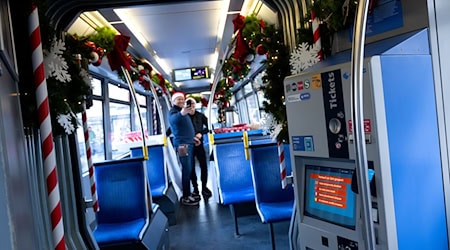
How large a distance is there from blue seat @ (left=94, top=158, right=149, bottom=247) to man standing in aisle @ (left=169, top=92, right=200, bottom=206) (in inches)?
82.8

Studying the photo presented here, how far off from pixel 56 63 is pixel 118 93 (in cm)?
602

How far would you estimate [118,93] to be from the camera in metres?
8.08

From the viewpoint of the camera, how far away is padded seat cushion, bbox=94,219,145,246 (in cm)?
330

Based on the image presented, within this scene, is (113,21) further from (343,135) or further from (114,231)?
(343,135)

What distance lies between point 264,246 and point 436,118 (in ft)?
9.01

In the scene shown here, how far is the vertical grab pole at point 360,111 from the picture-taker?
4.34 feet

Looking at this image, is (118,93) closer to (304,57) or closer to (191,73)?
(191,73)

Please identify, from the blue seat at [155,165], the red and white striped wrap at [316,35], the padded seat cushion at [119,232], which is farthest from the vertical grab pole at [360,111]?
the blue seat at [155,165]

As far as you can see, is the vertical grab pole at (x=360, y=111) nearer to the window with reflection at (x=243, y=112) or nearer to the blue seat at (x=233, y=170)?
the blue seat at (x=233, y=170)

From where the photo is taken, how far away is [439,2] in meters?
1.60

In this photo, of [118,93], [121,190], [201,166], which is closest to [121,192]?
[121,190]

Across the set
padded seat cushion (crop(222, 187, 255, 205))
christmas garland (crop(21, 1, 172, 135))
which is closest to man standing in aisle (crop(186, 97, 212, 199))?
padded seat cushion (crop(222, 187, 255, 205))

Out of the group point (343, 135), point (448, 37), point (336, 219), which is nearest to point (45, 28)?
point (343, 135)

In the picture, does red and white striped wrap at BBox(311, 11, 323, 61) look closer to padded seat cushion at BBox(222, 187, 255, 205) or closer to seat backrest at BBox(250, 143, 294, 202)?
seat backrest at BBox(250, 143, 294, 202)
